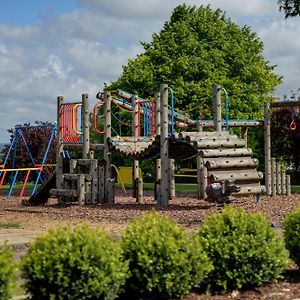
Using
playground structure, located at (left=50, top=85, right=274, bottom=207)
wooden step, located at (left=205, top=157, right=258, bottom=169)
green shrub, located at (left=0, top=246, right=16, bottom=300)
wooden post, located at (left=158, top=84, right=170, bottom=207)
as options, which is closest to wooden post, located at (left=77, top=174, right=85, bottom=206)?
playground structure, located at (left=50, top=85, right=274, bottom=207)

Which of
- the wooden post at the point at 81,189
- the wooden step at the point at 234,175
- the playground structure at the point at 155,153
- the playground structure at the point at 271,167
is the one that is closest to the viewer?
the wooden step at the point at 234,175

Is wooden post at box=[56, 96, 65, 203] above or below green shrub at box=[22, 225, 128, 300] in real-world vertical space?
above

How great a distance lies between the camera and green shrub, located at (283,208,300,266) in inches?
293

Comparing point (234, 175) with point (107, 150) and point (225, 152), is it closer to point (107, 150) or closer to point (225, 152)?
point (225, 152)

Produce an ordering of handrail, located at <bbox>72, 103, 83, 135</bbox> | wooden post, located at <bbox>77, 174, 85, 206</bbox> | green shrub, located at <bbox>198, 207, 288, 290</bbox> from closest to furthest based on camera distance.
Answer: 1. green shrub, located at <bbox>198, 207, 288, 290</bbox>
2. wooden post, located at <bbox>77, 174, 85, 206</bbox>
3. handrail, located at <bbox>72, 103, 83, 135</bbox>

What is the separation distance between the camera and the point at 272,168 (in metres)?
22.8

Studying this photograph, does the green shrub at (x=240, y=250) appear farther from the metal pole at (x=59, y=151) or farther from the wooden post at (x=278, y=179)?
the wooden post at (x=278, y=179)

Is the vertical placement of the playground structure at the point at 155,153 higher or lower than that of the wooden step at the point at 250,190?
higher

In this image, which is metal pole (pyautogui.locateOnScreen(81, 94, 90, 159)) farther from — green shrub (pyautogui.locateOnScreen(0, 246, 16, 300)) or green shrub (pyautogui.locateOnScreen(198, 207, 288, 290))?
green shrub (pyautogui.locateOnScreen(0, 246, 16, 300))

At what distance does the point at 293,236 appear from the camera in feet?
24.5

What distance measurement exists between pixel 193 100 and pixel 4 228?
75.7 feet

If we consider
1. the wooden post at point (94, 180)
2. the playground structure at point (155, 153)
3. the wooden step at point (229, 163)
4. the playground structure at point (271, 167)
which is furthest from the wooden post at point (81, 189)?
the playground structure at point (271, 167)

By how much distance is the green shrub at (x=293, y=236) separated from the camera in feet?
24.4

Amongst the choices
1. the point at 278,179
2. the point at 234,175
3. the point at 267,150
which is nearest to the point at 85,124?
the point at 234,175
